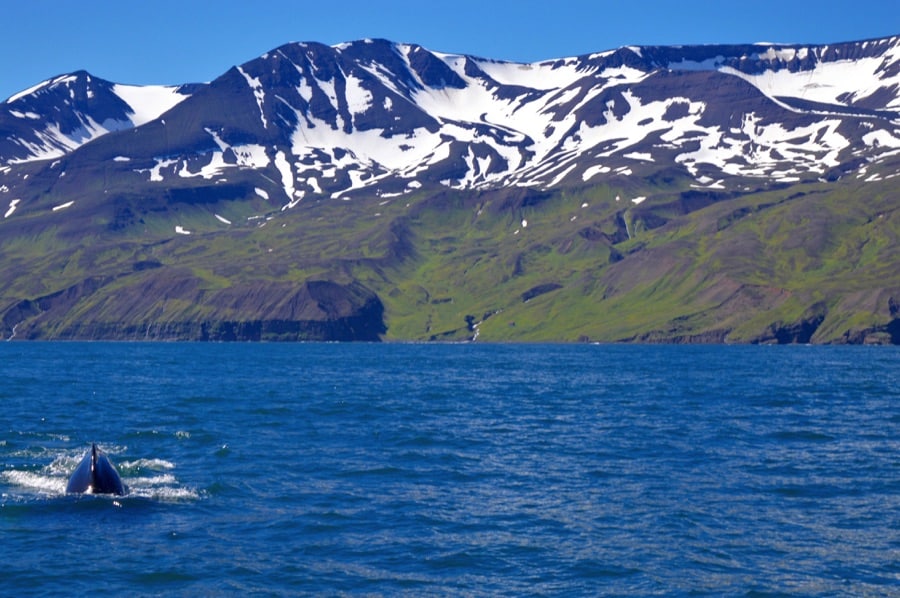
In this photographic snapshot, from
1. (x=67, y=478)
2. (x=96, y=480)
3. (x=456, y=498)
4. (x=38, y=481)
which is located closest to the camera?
(x=96, y=480)

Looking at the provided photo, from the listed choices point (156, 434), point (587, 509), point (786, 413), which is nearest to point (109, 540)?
point (587, 509)

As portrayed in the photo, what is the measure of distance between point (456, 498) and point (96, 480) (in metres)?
17.2

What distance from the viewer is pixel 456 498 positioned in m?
55.4

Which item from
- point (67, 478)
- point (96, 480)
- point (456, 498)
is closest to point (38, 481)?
point (67, 478)

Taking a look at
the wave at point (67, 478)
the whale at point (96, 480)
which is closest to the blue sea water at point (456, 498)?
the wave at point (67, 478)

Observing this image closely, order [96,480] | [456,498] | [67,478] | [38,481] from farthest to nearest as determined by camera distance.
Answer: [67,478]
[38,481]
[456,498]
[96,480]

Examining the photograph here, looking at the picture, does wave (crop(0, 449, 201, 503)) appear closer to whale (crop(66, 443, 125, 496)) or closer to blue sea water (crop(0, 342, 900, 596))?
blue sea water (crop(0, 342, 900, 596))

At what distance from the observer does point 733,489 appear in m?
57.6

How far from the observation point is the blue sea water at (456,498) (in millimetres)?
40875

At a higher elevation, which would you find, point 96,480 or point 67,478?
point 96,480

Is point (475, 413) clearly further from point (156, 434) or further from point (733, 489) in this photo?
point (733, 489)

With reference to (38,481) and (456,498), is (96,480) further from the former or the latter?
(456,498)

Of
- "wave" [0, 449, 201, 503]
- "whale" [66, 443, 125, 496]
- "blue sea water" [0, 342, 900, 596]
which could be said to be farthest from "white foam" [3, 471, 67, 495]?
"whale" [66, 443, 125, 496]

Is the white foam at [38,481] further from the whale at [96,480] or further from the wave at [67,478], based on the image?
the whale at [96,480]
